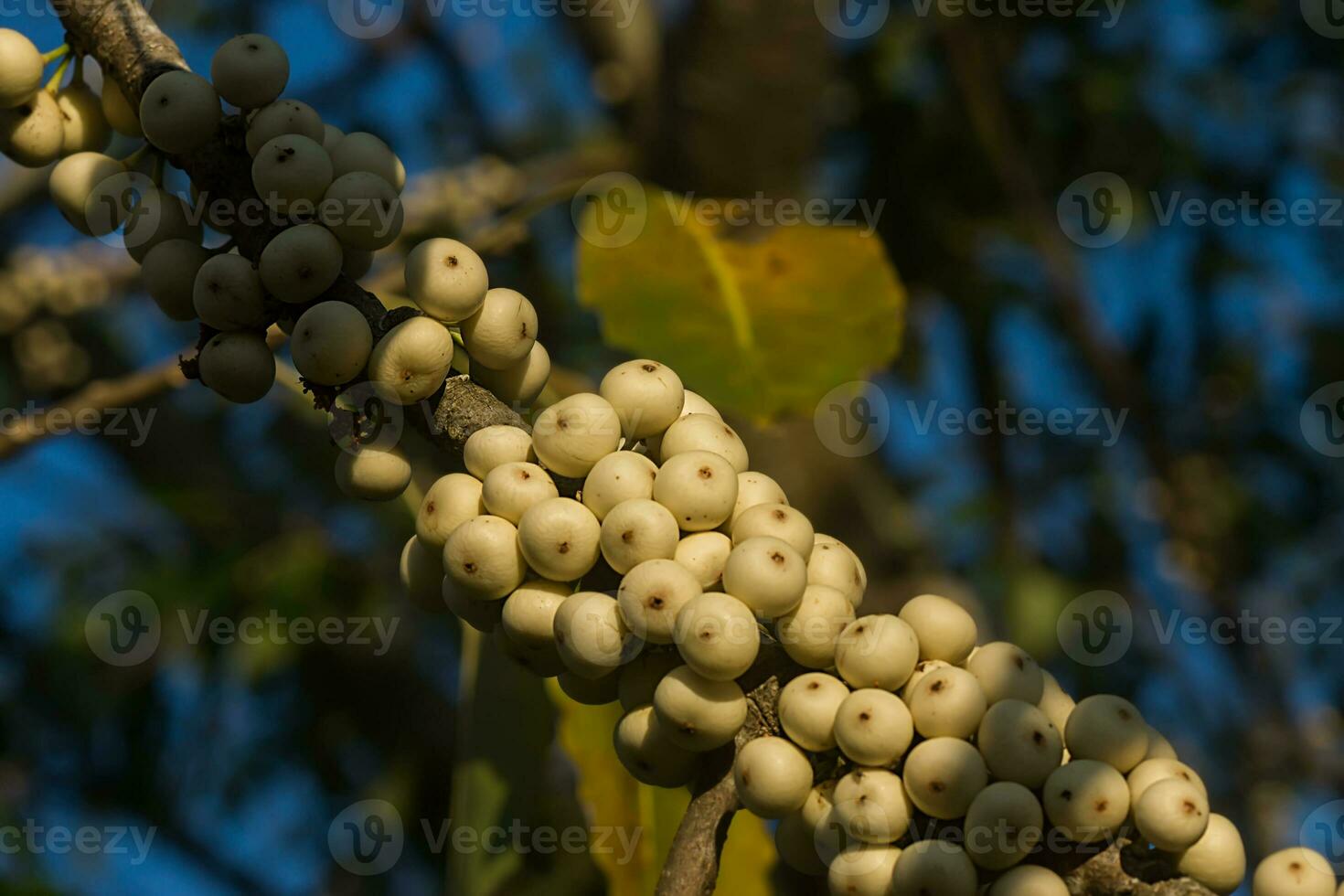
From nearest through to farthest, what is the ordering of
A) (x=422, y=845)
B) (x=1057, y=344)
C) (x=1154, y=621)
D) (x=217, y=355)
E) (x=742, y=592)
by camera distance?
(x=742, y=592), (x=217, y=355), (x=422, y=845), (x=1154, y=621), (x=1057, y=344)

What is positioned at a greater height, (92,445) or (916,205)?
(916,205)

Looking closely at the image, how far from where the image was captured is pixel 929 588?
3439 mm


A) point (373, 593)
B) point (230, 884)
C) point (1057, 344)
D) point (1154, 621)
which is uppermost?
point (1057, 344)

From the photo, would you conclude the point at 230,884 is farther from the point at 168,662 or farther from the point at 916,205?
the point at 916,205

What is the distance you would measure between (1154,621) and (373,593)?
7.11 ft

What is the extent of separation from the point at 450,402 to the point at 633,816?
0.77 m

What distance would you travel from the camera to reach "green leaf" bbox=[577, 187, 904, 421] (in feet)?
6.18

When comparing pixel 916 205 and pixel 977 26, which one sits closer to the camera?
pixel 977 26

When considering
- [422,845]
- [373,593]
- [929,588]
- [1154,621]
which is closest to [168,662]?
[373,593]

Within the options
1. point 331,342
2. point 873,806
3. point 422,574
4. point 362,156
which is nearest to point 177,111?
point 362,156

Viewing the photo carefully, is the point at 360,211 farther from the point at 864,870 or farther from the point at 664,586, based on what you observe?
the point at 864,870

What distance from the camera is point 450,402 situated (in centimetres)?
122

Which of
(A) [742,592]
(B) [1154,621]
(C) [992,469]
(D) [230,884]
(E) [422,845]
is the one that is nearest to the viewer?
(A) [742,592]

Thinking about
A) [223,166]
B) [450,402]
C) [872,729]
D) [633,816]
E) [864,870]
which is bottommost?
[633,816]
